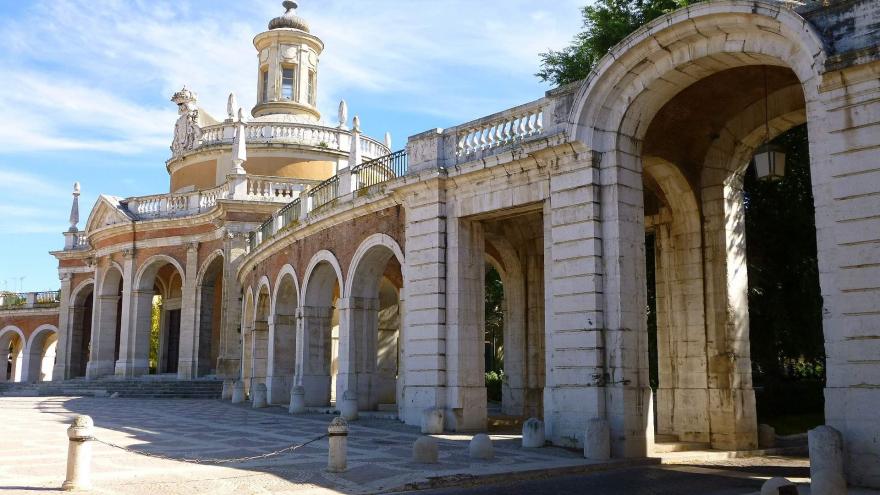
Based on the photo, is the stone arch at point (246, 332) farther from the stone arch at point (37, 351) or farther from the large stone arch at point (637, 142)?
the stone arch at point (37, 351)

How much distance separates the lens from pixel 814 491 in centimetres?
923

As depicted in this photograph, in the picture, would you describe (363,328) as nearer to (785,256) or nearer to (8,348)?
(785,256)

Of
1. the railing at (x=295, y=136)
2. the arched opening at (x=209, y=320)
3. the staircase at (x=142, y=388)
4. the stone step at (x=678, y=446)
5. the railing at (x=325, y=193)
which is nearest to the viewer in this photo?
the stone step at (x=678, y=446)

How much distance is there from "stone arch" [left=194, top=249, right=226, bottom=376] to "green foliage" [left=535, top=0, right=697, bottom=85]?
710 inches

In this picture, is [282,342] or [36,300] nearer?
[282,342]

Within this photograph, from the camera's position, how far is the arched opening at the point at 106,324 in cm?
3925

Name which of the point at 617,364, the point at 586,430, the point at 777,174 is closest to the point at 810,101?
the point at 777,174

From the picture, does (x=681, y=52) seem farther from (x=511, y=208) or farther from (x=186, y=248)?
(x=186, y=248)

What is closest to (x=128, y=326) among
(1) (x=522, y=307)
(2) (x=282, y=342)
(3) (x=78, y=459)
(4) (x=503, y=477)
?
(2) (x=282, y=342)

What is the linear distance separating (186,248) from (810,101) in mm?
30539

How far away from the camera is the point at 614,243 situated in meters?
14.0

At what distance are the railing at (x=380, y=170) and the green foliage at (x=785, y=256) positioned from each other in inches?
336

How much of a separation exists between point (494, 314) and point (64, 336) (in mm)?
26901

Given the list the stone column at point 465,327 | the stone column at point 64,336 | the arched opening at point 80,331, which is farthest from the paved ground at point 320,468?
the arched opening at point 80,331
